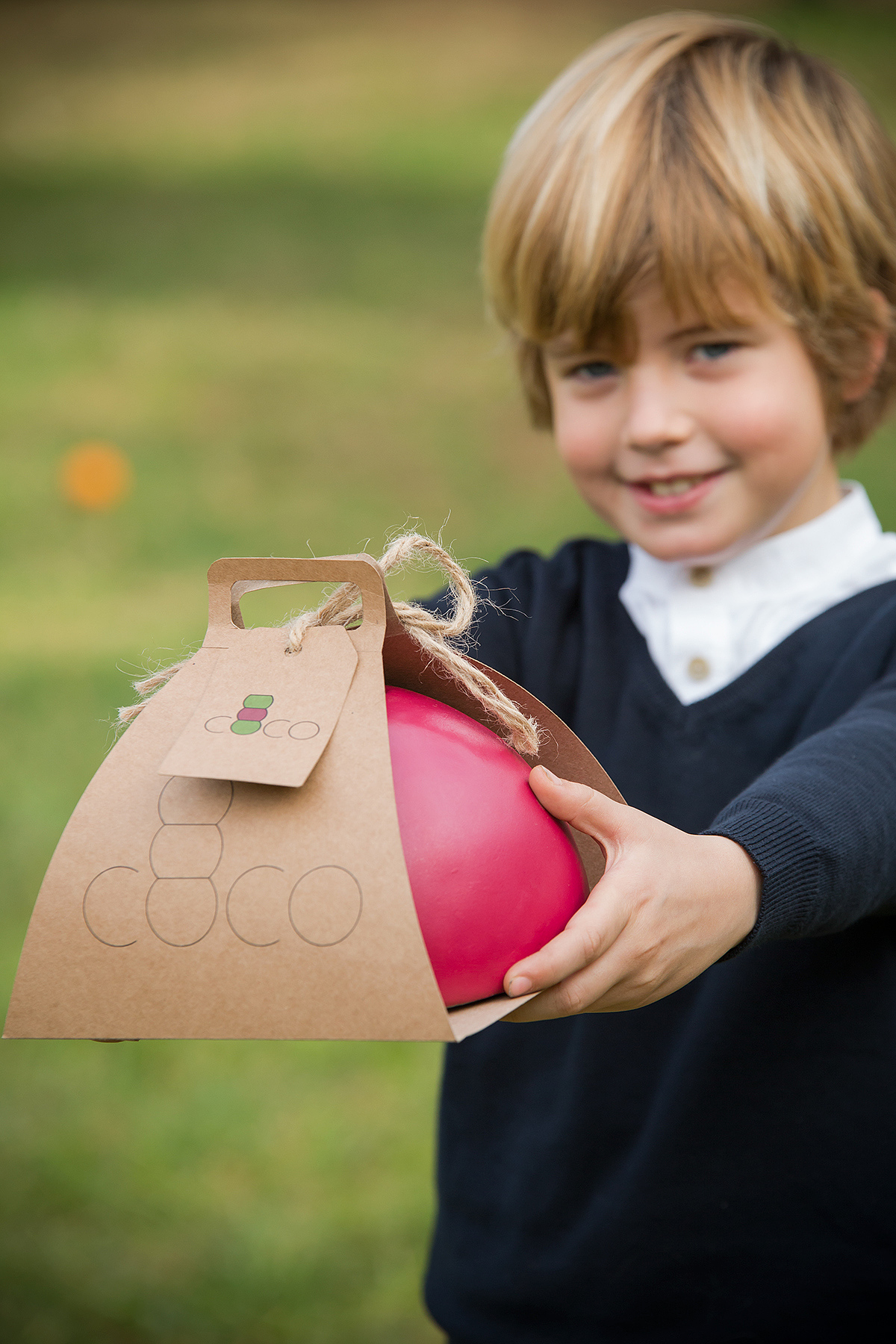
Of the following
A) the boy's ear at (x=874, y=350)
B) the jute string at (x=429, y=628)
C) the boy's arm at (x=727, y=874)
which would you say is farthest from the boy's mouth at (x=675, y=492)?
the jute string at (x=429, y=628)

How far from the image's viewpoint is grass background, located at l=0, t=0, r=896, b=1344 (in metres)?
2.27

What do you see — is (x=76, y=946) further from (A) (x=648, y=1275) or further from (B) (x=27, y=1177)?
(B) (x=27, y=1177)

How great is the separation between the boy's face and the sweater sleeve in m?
0.43

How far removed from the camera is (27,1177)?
2344 millimetres

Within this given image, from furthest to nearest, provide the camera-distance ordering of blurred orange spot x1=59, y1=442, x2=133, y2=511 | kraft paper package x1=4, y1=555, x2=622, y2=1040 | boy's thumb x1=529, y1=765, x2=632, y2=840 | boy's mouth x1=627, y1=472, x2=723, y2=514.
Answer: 1. blurred orange spot x1=59, y1=442, x2=133, y2=511
2. boy's mouth x1=627, y1=472, x2=723, y2=514
3. boy's thumb x1=529, y1=765, x2=632, y2=840
4. kraft paper package x1=4, y1=555, x2=622, y2=1040

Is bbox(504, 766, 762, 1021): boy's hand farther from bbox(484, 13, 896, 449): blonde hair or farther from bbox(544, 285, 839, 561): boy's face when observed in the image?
bbox(484, 13, 896, 449): blonde hair

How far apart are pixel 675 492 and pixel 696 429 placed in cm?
8

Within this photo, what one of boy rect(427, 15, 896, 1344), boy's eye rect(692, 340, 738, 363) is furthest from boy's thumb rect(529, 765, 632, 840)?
boy's eye rect(692, 340, 738, 363)

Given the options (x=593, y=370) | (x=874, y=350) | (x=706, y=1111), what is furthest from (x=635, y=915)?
(x=874, y=350)

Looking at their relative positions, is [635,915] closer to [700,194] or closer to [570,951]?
[570,951]

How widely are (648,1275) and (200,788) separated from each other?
3.01ft

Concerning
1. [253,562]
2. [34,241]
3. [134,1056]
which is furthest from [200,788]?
[34,241]

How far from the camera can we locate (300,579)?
0.99 meters

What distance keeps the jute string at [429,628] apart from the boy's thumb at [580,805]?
0.05m
